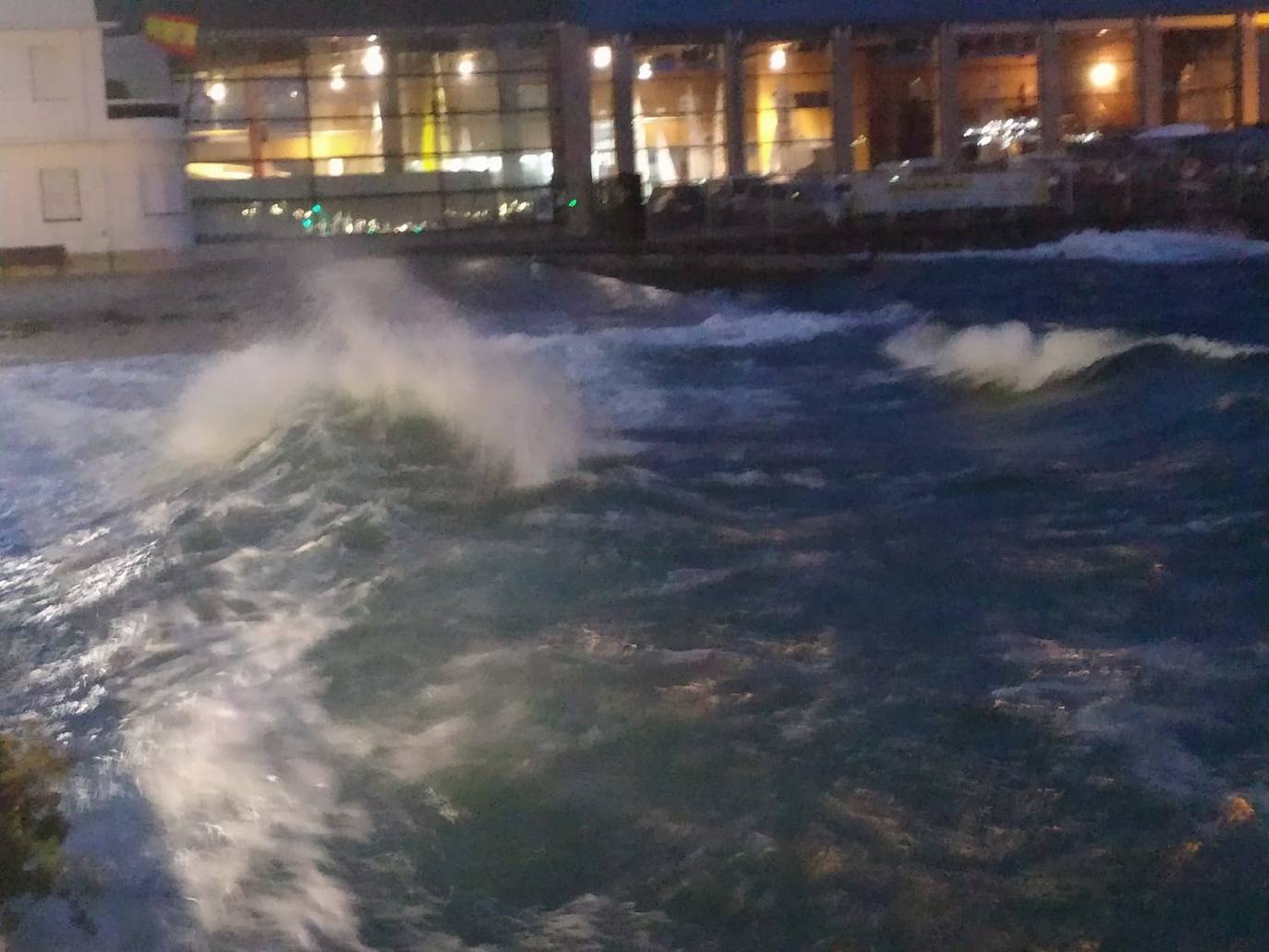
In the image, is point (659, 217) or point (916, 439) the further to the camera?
point (659, 217)

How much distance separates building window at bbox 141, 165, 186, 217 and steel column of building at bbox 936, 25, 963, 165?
20.2m

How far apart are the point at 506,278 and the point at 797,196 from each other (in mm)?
10147

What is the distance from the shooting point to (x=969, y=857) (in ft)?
20.2

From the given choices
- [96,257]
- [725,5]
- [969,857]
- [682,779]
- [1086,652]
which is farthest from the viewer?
[725,5]

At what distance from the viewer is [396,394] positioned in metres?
16.0

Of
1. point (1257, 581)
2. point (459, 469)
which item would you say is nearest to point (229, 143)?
point (459, 469)

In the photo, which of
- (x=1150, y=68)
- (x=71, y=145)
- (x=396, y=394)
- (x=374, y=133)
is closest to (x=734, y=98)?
(x=374, y=133)

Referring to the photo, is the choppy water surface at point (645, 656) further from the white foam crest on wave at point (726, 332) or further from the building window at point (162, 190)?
the building window at point (162, 190)

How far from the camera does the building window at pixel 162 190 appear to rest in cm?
3616

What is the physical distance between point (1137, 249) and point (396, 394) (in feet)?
74.9

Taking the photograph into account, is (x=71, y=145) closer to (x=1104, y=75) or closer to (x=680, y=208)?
(x=680, y=208)

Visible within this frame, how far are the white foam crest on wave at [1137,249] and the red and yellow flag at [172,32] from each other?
54.2 ft

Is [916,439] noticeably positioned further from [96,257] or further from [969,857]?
[96,257]

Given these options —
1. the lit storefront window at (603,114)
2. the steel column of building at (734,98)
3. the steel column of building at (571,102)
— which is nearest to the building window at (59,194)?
the steel column of building at (571,102)
